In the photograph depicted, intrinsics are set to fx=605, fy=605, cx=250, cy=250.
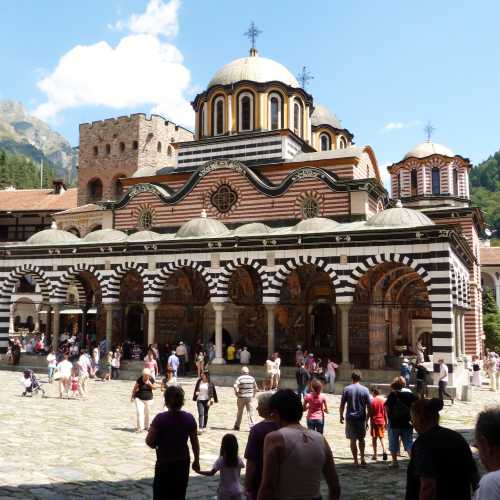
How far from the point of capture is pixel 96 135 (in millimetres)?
46281

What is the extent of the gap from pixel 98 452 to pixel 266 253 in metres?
13.0

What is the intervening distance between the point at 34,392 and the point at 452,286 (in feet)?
43.5

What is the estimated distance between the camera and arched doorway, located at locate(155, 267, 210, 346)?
26.1 metres

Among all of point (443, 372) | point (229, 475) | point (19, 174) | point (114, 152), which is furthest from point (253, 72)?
point (19, 174)

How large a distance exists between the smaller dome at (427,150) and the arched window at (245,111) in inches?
497

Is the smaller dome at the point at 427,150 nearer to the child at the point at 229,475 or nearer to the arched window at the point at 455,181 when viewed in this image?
the arched window at the point at 455,181

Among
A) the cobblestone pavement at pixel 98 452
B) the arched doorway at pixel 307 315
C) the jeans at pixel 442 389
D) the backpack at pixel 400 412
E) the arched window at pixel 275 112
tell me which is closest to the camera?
the cobblestone pavement at pixel 98 452

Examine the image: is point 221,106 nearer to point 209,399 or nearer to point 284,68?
point 284,68

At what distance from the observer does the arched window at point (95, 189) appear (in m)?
45.1

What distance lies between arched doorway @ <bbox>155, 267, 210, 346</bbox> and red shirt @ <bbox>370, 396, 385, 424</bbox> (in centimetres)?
1648

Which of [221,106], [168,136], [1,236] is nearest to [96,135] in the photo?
[168,136]

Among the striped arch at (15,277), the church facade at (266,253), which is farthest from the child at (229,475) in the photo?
the striped arch at (15,277)

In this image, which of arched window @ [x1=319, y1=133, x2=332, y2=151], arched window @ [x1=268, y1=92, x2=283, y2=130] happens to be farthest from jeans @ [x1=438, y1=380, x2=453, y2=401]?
arched window @ [x1=319, y1=133, x2=332, y2=151]

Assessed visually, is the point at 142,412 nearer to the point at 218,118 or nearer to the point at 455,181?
the point at 218,118
